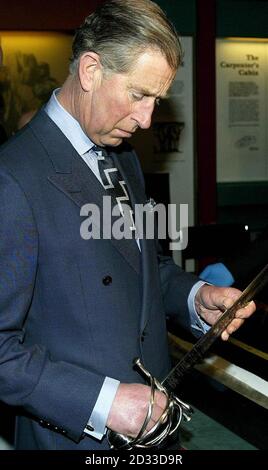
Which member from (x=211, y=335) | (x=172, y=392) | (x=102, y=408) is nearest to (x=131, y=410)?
(x=102, y=408)

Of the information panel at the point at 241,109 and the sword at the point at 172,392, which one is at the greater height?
the information panel at the point at 241,109

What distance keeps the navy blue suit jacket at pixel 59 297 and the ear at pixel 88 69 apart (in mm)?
117

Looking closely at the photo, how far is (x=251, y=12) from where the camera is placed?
20.0ft

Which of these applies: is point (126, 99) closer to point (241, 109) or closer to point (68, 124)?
point (68, 124)

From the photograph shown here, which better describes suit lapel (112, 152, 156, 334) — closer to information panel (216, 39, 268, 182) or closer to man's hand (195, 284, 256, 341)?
man's hand (195, 284, 256, 341)

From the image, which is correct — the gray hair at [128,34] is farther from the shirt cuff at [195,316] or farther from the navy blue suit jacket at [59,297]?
the shirt cuff at [195,316]

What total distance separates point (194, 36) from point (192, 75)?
0.33 meters

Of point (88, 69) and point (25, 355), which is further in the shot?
point (88, 69)

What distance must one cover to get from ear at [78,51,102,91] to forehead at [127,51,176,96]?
79 mm

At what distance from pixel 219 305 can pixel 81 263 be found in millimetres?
400

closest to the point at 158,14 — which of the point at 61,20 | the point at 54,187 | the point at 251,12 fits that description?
the point at 54,187

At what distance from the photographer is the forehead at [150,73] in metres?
1.39

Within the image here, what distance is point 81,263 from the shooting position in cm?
141

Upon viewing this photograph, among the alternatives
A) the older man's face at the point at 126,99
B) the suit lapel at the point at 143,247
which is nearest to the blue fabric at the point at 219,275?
the suit lapel at the point at 143,247
